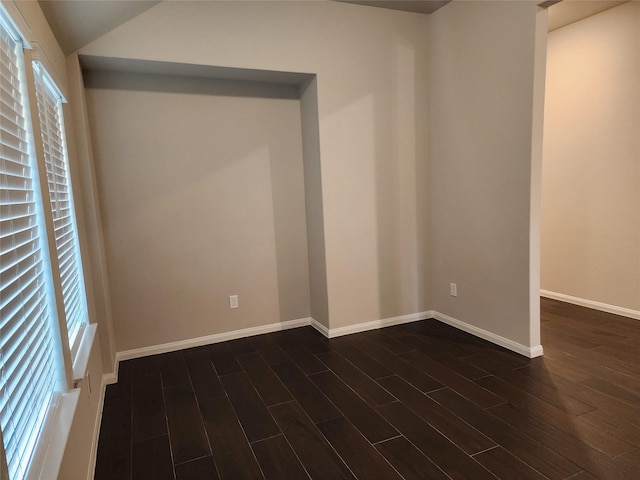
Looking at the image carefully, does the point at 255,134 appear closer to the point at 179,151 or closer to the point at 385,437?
the point at 179,151

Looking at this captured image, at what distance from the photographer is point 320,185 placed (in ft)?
10.8

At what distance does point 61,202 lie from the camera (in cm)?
210

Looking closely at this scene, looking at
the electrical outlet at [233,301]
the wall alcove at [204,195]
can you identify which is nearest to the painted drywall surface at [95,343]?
the wall alcove at [204,195]

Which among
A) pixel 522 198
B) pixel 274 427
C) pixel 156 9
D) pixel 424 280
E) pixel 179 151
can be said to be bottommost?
pixel 274 427

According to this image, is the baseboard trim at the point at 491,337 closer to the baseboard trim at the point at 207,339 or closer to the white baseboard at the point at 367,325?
the white baseboard at the point at 367,325

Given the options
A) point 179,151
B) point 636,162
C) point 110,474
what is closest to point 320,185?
point 179,151

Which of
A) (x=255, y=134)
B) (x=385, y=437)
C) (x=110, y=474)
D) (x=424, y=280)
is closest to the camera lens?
(x=110, y=474)

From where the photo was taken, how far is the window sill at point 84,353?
181 centimetres

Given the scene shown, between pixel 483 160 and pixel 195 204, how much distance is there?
2.25 meters

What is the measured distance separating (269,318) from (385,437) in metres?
1.78

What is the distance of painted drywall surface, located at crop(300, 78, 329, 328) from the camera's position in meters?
3.29

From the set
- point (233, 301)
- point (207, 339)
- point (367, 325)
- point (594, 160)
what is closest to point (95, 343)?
point (207, 339)

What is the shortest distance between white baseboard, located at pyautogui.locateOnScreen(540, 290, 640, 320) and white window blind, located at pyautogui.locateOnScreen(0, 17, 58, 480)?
421cm

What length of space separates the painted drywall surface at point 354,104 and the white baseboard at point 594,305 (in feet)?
4.90
